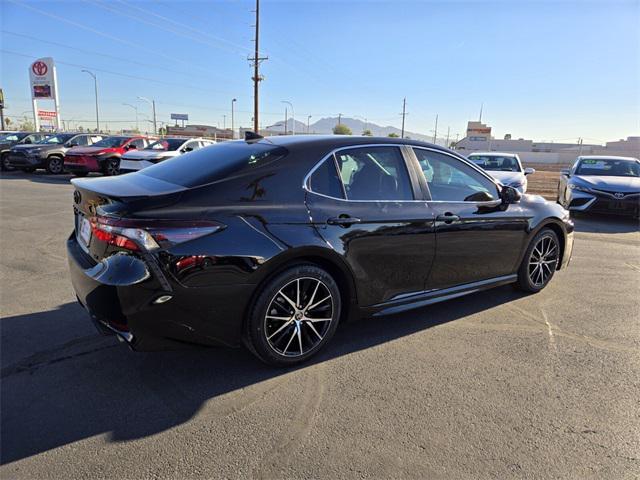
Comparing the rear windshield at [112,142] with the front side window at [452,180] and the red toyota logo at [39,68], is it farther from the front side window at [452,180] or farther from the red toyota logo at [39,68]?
the red toyota logo at [39,68]

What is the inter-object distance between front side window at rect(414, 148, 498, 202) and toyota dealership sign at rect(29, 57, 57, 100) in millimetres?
50200

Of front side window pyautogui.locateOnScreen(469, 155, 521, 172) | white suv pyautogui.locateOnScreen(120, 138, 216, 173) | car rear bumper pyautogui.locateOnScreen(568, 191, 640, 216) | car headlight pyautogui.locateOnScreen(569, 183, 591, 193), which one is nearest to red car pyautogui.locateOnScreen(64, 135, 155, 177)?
white suv pyautogui.locateOnScreen(120, 138, 216, 173)

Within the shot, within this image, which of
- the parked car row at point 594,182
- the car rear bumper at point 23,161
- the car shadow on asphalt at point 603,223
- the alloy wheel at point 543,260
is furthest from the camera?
the car rear bumper at point 23,161

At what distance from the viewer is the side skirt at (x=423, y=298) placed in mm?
3680

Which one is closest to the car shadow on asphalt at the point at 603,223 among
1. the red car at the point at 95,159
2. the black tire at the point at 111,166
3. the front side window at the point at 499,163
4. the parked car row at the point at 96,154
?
the front side window at the point at 499,163

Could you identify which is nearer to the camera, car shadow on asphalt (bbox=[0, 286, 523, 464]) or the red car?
car shadow on asphalt (bbox=[0, 286, 523, 464])

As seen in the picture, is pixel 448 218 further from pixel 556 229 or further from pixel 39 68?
pixel 39 68

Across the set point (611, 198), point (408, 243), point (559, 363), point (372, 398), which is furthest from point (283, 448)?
point (611, 198)

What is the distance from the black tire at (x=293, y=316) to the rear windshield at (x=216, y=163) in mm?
815

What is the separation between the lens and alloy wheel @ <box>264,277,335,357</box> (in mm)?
3135

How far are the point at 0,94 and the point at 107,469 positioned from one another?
48602mm

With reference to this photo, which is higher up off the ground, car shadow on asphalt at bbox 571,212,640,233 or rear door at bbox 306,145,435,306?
rear door at bbox 306,145,435,306

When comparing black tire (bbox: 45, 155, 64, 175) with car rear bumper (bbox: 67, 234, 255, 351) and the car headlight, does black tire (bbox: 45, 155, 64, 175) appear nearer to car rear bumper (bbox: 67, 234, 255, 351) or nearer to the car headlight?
car rear bumper (bbox: 67, 234, 255, 351)

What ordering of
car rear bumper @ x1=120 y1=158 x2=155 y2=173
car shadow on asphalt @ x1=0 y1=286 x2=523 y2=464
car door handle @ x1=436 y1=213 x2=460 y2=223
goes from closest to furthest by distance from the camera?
car shadow on asphalt @ x1=0 y1=286 x2=523 y2=464, car door handle @ x1=436 y1=213 x2=460 y2=223, car rear bumper @ x1=120 y1=158 x2=155 y2=173
